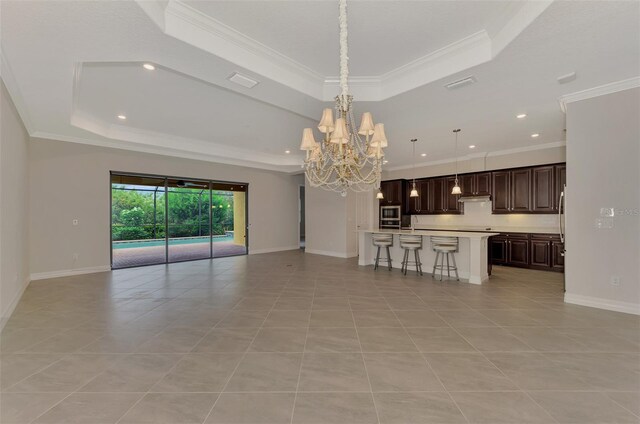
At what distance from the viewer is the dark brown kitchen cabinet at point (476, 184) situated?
736cm

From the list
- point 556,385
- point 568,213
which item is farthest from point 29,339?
point 568,213

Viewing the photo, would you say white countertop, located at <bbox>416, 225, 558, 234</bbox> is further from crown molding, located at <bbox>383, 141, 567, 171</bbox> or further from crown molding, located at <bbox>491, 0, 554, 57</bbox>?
crown molding, located at <bbox>491, 0, 554, 57</bbox>

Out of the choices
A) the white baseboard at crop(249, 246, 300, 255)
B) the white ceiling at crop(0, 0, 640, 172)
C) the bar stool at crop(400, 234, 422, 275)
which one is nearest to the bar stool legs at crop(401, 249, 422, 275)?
the bar stool at crop(400, 234, 422, 275)

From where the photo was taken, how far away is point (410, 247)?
5789mm

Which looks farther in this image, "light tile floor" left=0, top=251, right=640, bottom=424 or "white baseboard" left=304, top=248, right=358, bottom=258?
"white baseboard" left=304, top=248, right=358, bottom=258

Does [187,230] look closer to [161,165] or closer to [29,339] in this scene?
[161,165]

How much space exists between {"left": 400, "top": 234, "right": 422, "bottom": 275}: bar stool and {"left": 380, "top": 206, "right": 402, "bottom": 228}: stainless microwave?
2.79 metres

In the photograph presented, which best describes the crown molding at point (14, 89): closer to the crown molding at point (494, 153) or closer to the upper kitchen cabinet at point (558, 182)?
the crown molding at point (494, 153)

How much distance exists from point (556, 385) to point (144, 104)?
627 cm

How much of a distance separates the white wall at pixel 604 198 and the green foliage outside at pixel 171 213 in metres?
8.26

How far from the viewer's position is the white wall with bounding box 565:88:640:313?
3.45 metres

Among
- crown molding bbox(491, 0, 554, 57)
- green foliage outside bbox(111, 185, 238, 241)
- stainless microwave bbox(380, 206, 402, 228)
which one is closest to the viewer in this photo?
crown molding bbox(491, 0, 554, 57)

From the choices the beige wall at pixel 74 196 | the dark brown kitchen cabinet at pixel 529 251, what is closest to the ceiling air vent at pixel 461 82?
the dark brown kitchen cabinet at pixel 529 251

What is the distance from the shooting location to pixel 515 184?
6.91 m
